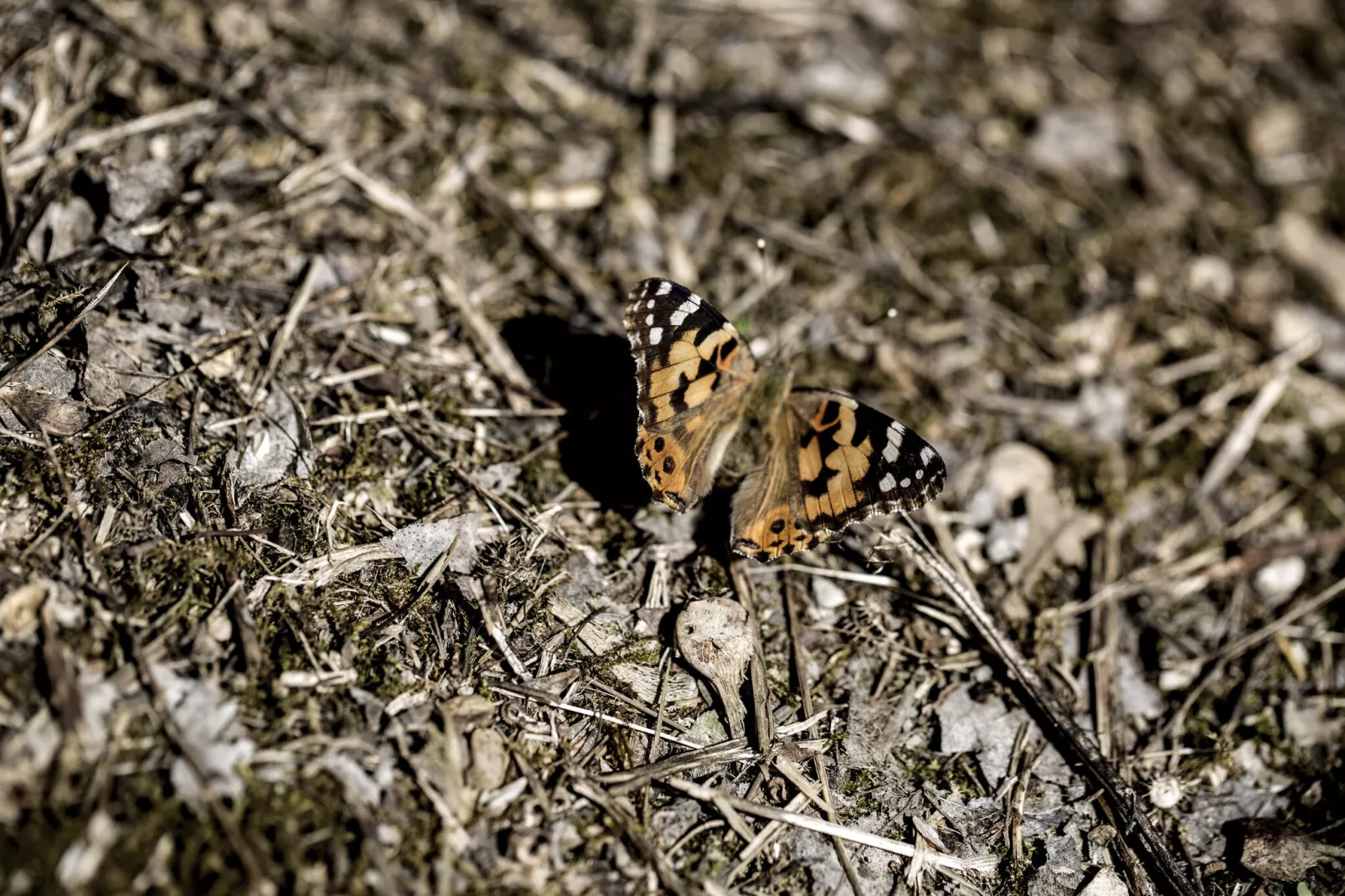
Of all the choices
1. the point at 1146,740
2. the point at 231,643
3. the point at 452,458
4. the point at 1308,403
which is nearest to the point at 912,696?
the point at 1146,740

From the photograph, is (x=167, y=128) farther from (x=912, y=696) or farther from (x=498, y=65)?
(x=912, y=696)

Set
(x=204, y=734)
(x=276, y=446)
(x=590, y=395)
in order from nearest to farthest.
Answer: (x=204, y=734), (x=276, y=446), (x=590, y=395)

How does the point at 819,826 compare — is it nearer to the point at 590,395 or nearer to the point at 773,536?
the point at 773,536

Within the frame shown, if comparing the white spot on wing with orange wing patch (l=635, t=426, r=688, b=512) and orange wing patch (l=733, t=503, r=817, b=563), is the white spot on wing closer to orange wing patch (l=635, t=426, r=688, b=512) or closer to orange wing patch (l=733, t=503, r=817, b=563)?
orange wing patch (l=733, t=503, r=817, b=563)

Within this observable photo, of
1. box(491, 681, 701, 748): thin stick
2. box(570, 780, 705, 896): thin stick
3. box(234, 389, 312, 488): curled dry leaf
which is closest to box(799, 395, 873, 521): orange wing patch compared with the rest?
box(491, 681, 701, 748): thin stick

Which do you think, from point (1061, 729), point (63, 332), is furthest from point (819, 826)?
point (63, 332)
